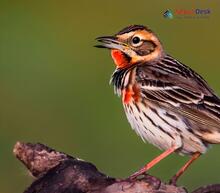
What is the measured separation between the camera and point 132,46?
1501 cm

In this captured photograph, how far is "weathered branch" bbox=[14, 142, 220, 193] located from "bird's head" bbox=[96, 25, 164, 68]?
72.4 inches

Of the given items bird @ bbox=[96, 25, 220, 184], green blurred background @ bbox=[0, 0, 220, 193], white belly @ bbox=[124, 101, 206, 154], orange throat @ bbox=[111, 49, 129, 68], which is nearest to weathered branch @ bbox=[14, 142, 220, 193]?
bird @ bbox=[96, 25, 220, 184]

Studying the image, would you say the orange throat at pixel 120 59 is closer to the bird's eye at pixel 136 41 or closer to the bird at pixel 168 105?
the bird at pixel 168 105

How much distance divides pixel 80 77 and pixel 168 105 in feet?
24.6

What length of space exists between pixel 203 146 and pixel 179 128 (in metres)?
0.37

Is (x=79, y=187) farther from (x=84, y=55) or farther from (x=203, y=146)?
(x=84, y=55)

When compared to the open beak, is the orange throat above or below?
below

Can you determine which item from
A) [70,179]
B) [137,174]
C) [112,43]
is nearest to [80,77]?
[112,43]

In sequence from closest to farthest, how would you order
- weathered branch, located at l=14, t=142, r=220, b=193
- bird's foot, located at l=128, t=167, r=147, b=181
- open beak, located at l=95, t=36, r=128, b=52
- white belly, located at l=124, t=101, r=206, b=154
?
weathered branch, located at l=14, t=142, r=220, b=193 < bird's foot, located at l=128, t=167, r=147, b=181 < white belly, located at l=124, t=101, r=206, b=154 < open beak, located at l=95, t=36, r=128, b=52

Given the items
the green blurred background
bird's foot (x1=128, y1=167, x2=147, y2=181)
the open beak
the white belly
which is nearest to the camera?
bird's foot (x1=128, y1=167, x2=147, y2=181)

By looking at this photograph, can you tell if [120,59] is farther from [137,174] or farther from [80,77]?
[80,77]

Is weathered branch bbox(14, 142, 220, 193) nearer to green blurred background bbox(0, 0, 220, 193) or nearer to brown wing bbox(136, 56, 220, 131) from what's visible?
brown wing bbox(136, 56, 220, 131)

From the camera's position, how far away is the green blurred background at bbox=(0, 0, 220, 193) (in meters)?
18.5

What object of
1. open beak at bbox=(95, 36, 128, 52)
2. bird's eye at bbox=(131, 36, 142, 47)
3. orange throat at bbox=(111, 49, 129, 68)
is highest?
open beak at bbox=(95, 36, 128, 52)
